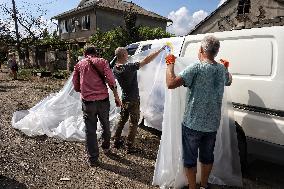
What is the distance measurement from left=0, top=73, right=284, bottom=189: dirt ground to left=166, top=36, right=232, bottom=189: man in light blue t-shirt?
39.6 inches

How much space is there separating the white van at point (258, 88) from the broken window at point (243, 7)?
75.4 feet

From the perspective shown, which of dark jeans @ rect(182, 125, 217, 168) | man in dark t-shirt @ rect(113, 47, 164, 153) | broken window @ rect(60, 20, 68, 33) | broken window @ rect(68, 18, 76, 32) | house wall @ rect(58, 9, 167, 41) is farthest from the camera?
broken window @ rect(60, 20, 68, 33)

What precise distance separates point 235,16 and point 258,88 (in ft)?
78.4

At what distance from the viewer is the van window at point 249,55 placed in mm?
4293

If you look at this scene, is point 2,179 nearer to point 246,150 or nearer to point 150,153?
point 150,153

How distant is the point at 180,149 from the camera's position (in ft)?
14.1

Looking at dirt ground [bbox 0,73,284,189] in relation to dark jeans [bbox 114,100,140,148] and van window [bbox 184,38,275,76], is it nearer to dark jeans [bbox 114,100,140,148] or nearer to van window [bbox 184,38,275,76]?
dark jeans [bbox 114,100,140,148]

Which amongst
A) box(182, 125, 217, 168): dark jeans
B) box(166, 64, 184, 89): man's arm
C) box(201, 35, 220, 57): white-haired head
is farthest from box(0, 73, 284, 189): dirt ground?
box(201, 35, 220, 57): white-haired head

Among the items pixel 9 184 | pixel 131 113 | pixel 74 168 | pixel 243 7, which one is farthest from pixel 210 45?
pixel 243 7

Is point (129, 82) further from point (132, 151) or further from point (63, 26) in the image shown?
point (63, 26)

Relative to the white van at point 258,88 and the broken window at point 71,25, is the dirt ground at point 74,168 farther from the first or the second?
the broken window at point 71,25

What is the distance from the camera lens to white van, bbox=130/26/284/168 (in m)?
4.16

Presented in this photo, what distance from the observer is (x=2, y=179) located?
4590 millimetres

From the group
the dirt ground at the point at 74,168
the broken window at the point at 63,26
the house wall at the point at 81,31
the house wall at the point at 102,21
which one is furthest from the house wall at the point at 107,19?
the dirt ground at the point at 74,168
